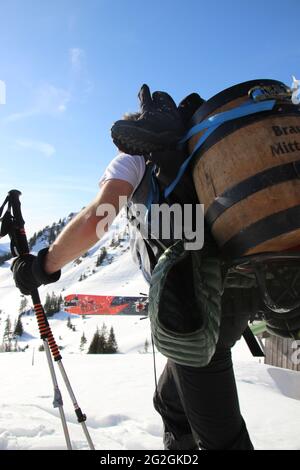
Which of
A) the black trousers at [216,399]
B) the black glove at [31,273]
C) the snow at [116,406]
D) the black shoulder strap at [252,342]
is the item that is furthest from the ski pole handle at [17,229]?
the snow at [116,406]

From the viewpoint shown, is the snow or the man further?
the snow

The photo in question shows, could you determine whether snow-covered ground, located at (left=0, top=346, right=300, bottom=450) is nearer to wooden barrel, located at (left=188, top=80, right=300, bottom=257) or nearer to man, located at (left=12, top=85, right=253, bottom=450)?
man, located at (left=12, top=85, right=253, bottom=450)

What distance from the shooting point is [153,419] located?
4.43m

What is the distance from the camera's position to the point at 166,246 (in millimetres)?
1896

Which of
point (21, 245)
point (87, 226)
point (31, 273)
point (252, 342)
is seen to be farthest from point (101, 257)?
point (87, 226)

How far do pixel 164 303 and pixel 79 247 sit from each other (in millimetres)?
583

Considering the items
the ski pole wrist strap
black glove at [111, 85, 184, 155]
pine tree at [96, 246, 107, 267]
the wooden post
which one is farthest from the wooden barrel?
pine tree at [96, 246, 107, 267]

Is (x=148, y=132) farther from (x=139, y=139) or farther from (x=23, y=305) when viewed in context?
(x=23, y=305)

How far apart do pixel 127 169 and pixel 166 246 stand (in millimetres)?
456

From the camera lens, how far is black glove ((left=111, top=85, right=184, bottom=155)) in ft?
5.77

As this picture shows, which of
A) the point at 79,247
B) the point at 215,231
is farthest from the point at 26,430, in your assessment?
the point at 215,231

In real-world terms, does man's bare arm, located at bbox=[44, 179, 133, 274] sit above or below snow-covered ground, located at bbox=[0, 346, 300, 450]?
above

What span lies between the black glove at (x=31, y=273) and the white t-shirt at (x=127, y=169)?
0.66m

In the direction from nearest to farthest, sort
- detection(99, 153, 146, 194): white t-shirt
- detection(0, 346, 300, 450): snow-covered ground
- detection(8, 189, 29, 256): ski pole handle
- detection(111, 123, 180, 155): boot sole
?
detection(111, 123, 180, 155): boot sole → detection(99, 153, 146, 194): white t-shirt → detection(8, 189, 29, 256): ski pole handle → detection(0, 346, 300, 450): snow-covered ground
